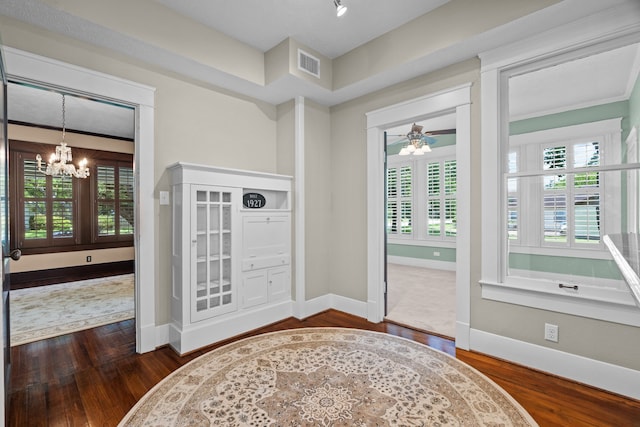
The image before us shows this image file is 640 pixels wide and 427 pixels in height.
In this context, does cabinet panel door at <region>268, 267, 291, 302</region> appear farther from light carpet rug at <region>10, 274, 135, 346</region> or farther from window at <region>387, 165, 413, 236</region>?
window at <region>387, 165, 413, 236</region>

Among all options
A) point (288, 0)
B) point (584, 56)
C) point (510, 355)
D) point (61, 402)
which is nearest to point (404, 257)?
point (510, 355)

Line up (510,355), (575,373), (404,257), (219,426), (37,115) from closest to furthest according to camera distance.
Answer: (219,426), (575,373), (510,355), (37,115), (404,257)

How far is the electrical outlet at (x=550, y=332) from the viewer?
2256mm

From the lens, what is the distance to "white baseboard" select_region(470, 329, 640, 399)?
199 cm

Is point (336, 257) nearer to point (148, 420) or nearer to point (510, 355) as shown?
point (510, 355)

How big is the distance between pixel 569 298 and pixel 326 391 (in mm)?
1888

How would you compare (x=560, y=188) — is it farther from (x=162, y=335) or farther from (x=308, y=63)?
(x=162, y=335)

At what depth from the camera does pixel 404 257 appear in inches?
279

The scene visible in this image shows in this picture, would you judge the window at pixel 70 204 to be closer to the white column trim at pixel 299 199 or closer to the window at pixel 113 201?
the window at pixel 113 201

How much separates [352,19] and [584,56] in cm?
181

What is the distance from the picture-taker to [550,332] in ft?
7.47

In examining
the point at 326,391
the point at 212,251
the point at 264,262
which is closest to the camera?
the point at 326,391

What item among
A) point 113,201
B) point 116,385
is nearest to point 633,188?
point 116,385

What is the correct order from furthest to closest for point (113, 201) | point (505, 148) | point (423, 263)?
point (423, 263) → point (113, 201) → point (505, 148)
